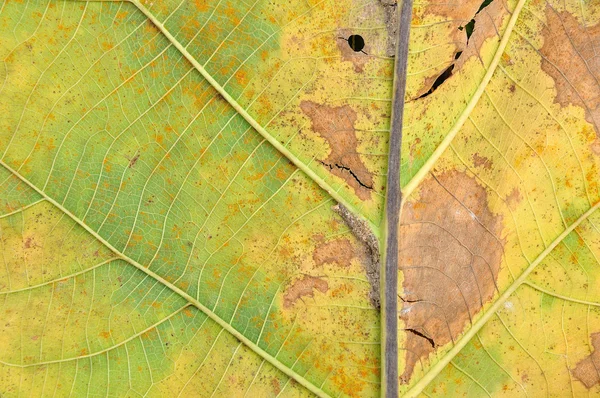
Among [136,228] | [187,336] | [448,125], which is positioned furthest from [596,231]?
[136,228]

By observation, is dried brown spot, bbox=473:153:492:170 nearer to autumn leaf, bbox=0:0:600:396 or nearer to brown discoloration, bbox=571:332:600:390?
autumn leaf, bbox=0:0:600:396

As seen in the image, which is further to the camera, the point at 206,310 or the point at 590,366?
the point at 590,366

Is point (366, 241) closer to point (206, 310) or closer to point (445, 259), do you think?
point (445, 259)

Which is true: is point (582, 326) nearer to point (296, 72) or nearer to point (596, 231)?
point (596, 231)

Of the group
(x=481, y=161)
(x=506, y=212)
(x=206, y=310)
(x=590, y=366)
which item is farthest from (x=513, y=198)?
(x=206, y=310)

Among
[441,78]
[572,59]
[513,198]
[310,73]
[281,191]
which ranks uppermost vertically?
[572,59]

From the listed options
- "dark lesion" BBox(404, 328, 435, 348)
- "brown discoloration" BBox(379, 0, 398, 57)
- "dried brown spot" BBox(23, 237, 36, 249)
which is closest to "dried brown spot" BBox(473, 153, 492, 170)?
"brown discoloration" BBox(379, 0, 398, 57)

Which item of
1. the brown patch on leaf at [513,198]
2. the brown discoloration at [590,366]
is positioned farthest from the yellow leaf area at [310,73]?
the brown discoloration at [590,366]
